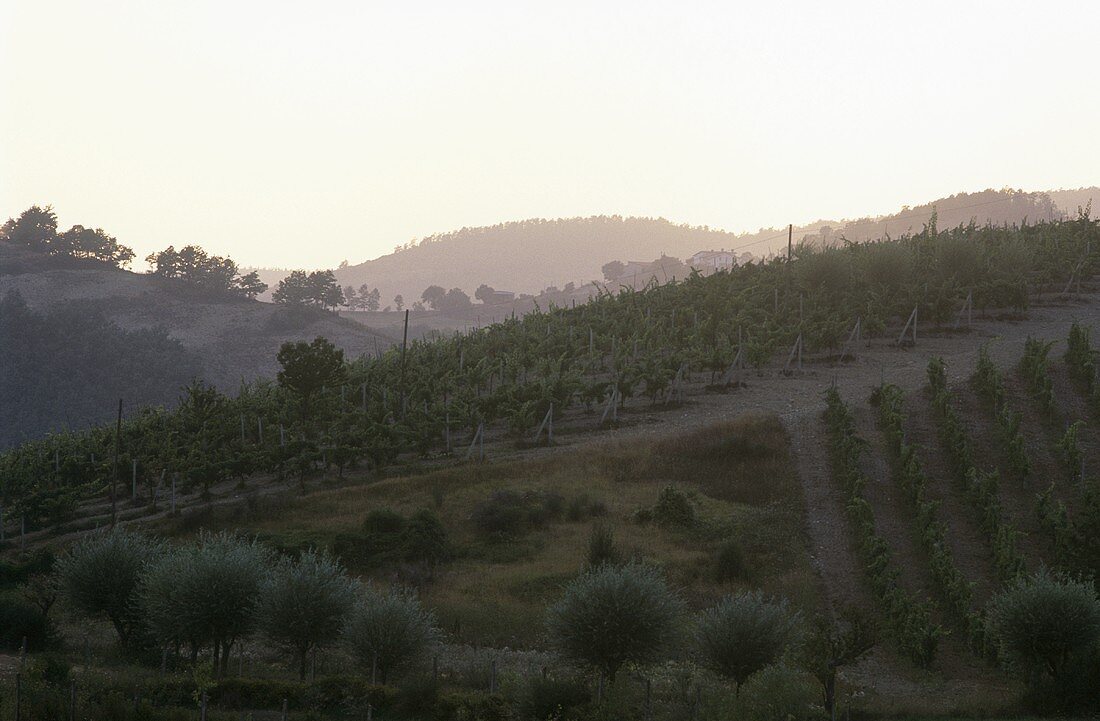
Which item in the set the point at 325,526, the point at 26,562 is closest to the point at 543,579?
the point at 325,526

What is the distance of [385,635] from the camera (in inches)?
864

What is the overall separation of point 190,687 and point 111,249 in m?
134

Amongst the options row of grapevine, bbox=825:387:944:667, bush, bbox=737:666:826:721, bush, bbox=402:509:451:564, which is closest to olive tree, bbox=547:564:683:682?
bush, bbox=737:666:826:721

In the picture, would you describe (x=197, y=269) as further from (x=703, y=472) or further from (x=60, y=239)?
(x=703, y=472)

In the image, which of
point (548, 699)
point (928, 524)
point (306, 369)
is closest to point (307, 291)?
point (306, 369)

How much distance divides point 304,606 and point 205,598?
231 cm

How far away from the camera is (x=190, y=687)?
21094mm

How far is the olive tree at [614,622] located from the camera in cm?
2092

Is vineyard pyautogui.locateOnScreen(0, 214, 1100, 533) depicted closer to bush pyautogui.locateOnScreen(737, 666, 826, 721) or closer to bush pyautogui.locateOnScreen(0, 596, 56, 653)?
bush pyautogui.locateOnScreen(0, 596, 56, 653)

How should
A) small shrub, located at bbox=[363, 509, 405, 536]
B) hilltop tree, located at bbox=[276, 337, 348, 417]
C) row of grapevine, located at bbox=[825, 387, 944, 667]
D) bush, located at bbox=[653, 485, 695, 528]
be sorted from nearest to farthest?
1. row of grapevine, located at bbox=[825, 387, 944, 667]
2. small shrub, located at bbox=[363, 509, 405, 536]
3. bush, located at bbox=[653, 485, 695, 528]
4. hilltop tree, located at bbox=[276, 337, 348, 417]

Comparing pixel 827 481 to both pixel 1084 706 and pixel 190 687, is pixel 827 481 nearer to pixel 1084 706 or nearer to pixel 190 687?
pixel 1084 706

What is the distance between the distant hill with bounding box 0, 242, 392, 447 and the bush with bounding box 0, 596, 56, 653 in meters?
59.4

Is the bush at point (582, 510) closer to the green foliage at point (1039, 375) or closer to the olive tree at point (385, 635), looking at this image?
the olive tree at point (385, 635)

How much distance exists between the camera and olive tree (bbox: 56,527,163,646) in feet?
84.1
